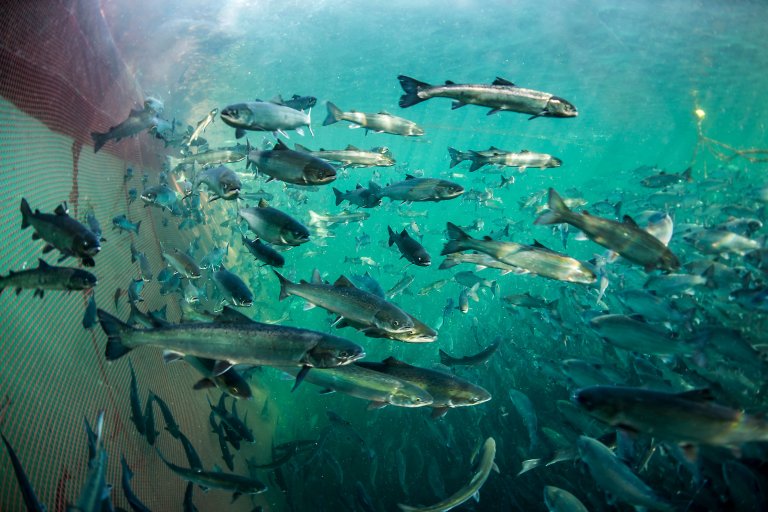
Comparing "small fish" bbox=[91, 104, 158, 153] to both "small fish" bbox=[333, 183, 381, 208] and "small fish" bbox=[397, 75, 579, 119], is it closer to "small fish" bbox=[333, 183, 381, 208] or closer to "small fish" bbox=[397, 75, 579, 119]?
"small fish" bbox=[333, 183, 381, 208]

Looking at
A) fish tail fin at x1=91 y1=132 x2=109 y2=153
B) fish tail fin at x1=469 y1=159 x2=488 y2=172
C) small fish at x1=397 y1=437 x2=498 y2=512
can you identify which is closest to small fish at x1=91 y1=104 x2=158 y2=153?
fish tail fin at x1=91 y1=132 x2=109 y2=153

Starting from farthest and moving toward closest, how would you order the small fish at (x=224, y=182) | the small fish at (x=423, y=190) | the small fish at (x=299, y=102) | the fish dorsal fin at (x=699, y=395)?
the small fish at (x=299, y=102) < the small fish at (x=423, y=190) < the small fish at (x=224, y=182) < the fish dorsal fin at (x=699, y=395)

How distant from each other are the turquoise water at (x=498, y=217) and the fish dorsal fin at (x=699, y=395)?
0.49 feet

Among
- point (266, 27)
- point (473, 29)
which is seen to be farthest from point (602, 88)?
point (266, 27)

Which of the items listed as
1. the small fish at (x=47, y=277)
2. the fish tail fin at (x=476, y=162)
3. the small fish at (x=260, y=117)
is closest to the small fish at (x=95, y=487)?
the small fish at (x=47, y=277)

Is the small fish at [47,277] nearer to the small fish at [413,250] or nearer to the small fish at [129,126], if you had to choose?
the small fish at [413,250]

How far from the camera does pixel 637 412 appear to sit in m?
2.29

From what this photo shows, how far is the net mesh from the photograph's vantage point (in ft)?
11.4

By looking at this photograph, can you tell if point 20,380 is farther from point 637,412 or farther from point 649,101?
point 649,101

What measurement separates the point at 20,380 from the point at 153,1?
15.5 metres

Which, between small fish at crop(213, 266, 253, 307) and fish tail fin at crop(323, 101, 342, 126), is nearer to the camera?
small fish at crop(213, 266, 253, 307)

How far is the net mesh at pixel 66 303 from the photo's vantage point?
11.4ft

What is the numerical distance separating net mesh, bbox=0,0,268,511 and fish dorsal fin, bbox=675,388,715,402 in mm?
4727

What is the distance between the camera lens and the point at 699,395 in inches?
89.3
